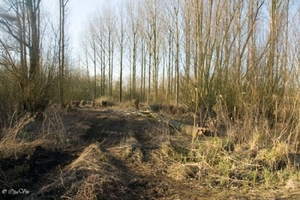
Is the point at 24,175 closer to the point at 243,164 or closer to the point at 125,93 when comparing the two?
the point at 243,164

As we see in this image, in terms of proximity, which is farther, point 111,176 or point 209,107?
point 209,107

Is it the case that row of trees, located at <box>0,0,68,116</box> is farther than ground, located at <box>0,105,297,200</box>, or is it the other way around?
row of trees, located at <box>0,0,68,116</box>

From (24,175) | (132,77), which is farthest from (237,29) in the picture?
(132,77)

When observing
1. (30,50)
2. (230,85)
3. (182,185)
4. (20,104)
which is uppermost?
(30,50)

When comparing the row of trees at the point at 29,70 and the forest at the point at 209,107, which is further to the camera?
the row of trees at the point at 29,70

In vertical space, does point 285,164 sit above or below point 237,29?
below

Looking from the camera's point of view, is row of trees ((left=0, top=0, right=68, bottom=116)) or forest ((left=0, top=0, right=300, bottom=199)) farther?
row of trees ((left=0, top=0, right=68, bottom=116))

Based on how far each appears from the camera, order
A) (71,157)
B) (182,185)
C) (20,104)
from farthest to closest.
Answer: (20,104) < (71,157) < (182,185)

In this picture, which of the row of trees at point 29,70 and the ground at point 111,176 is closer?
the ground at point 111,176

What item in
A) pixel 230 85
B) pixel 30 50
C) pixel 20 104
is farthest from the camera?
pixel 30 50

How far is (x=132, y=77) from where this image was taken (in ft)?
84.8

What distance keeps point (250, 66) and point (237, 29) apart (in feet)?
4.36

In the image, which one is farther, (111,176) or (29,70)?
(29,70)

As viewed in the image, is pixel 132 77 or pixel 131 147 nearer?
pixel 131 147
